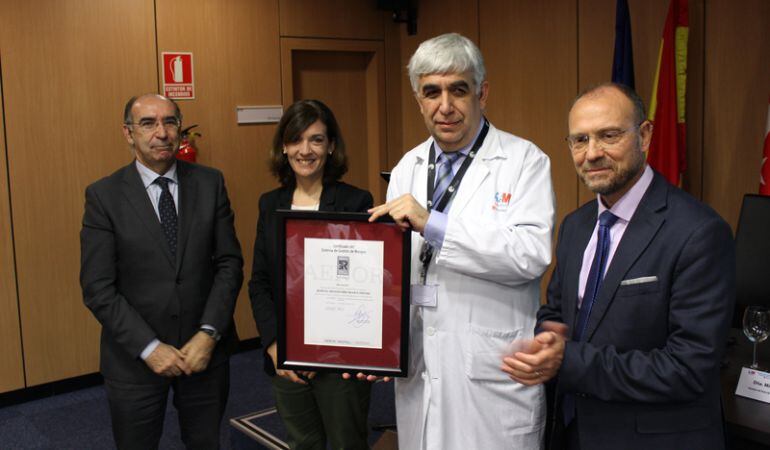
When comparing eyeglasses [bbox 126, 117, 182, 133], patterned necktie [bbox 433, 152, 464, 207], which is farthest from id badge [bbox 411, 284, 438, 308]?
eyeglasses [bbox 126, 117, 182, 133]

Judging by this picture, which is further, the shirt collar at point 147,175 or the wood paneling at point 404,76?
the wood paneling at point 404,76

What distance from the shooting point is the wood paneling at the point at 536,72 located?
4.79 metres

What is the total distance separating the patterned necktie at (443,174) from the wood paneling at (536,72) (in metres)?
2.93

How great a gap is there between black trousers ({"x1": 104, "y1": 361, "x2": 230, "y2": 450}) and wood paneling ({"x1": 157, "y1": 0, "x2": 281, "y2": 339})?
269cm

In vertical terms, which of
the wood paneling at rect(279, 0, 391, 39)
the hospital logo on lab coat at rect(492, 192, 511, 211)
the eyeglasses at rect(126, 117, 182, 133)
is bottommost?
the hospital logo on lab coat at rect(492, 192, 511, 211)

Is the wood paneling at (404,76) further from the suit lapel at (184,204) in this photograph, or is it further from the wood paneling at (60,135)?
the suit lapel at (184,204)

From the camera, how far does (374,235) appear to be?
1.89 m

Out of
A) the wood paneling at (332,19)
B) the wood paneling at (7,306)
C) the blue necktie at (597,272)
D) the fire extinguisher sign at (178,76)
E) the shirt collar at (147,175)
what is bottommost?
the wood paneling at (7,306)

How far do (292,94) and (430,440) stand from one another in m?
4.00

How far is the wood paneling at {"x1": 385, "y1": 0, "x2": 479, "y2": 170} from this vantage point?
19.1 feet

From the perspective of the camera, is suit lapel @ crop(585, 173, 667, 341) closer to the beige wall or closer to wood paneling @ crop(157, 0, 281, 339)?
the beige wall

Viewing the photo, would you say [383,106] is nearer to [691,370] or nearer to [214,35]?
[214,35]

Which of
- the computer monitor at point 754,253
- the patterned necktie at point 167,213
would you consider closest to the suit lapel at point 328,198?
the patterned necktie at point 167,213
